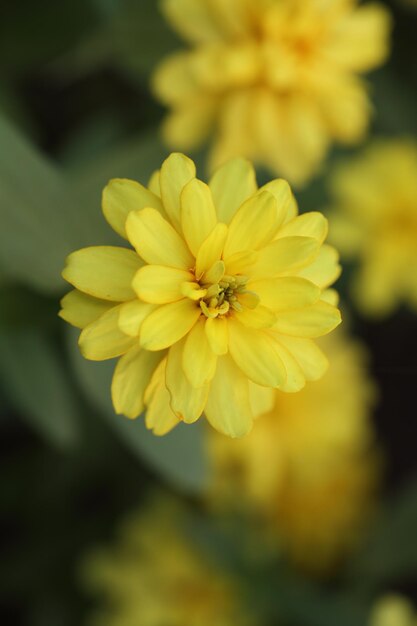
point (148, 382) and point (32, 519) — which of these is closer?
point (148, 382)

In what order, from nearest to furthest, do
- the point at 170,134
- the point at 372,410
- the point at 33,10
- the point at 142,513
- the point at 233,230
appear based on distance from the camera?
the point at 233,230 → the point at 170,134 → the point at 33,10 → the point at 142,513 → the point at 372,410

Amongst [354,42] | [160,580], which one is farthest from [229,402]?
[160,580]

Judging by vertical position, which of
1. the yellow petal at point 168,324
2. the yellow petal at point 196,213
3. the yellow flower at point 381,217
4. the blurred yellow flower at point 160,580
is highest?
the yellow petal at point 196,213

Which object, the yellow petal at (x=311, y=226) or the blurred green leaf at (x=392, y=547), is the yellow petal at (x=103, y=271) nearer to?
the yellow petal at (x=311, y=226)

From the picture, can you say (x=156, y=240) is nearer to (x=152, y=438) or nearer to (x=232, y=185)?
(x=232, y=185)

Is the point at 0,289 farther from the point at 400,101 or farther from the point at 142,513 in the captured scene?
the point at 400,101

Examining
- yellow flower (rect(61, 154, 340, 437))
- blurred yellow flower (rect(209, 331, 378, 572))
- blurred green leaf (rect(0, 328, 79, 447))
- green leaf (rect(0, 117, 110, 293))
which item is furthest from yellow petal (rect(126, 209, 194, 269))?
blurred yellow flower (rect(209, 331, 378, 572))

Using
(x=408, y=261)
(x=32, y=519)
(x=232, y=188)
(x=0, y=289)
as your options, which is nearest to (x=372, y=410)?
(x=408, y=261)

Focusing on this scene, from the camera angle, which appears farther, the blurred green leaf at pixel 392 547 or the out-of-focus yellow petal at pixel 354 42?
the blurred green leaf at pixel 392 547

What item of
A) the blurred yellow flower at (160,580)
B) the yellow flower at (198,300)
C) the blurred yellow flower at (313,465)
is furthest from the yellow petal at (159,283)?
the blurred yellow flower at (160,580)
